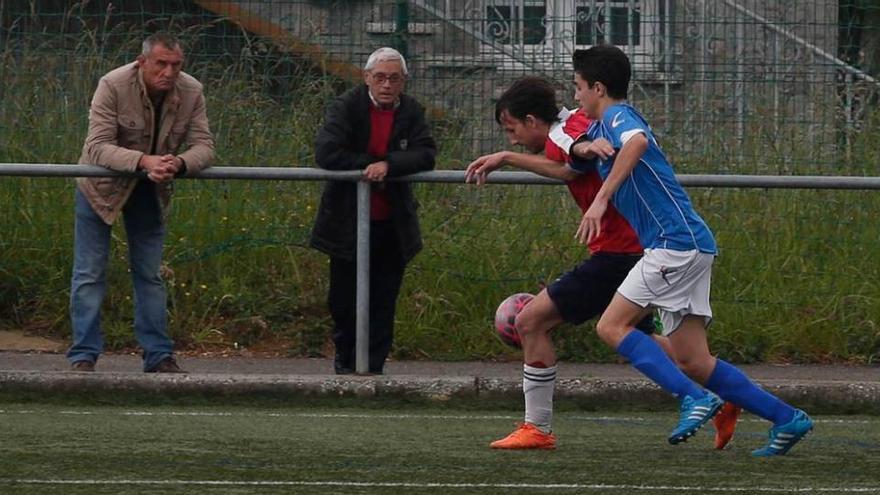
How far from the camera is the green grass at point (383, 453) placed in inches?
254

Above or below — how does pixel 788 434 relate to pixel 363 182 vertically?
below

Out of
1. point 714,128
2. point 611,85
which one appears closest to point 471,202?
point 714,128

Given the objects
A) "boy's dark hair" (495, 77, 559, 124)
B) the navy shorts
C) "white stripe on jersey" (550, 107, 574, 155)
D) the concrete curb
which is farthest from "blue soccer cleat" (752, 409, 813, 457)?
the concrete curb

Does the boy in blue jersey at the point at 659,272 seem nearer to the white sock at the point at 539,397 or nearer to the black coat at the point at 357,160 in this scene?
the white sock at the point at 539,397

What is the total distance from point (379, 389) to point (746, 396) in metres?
2.59

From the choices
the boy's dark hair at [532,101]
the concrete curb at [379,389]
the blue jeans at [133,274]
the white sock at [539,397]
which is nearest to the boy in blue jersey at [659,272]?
the boy's dark hair at [532,101]

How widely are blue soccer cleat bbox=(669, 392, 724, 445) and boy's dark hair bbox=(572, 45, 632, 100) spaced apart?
1.17 m

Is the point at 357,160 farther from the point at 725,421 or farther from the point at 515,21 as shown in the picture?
the point at 725,421

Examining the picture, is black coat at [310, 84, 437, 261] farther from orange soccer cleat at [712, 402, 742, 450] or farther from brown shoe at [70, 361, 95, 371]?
orange soccer cleat at [712, 402, 742, 450]

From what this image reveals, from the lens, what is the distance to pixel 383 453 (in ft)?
23.9

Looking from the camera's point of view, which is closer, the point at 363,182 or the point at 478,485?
the point at 478,485

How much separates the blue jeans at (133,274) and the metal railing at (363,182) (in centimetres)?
23

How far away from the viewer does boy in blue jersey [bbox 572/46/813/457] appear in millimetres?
6977

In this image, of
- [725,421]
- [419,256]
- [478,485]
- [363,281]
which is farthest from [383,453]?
[419,256]
